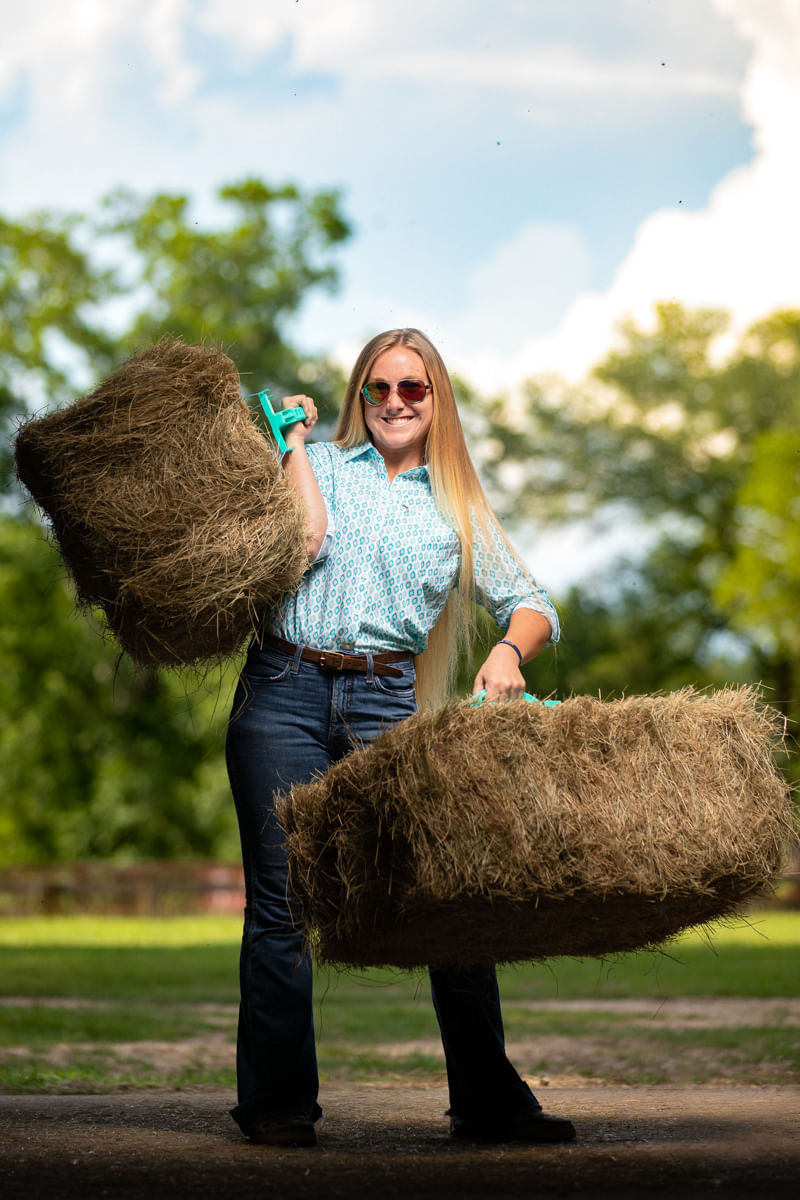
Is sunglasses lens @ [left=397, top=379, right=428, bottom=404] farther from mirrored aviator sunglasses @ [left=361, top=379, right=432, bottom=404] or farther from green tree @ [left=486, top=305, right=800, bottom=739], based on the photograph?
green tree @ [left=486, top=305, right=800, bottom=739]

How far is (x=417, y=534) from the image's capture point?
13.9 ft

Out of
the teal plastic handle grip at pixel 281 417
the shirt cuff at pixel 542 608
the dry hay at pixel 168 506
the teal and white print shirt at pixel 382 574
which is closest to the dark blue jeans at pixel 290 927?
the teal and white print shirt at pixel 382 574

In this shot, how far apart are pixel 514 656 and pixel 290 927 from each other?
1026 mm

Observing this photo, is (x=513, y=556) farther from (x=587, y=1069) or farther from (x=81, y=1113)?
(x=587, y=1069)

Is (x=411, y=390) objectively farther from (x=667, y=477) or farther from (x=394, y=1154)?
(x=667, y=477)

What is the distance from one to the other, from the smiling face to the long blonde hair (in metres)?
0.02

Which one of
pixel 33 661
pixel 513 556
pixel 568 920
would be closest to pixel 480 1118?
pixel 568 920

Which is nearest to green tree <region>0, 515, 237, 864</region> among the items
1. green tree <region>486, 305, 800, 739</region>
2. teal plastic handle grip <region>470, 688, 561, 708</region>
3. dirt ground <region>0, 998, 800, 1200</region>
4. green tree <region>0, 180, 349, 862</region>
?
green tree <region>0, 180, 349, 862</region>

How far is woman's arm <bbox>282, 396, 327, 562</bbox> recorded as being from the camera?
13.5 ft

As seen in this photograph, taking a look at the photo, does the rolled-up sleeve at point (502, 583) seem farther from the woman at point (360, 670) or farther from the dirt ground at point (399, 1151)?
the dirt ground at point (399, 1151)

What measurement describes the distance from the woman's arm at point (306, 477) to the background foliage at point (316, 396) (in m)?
24.2

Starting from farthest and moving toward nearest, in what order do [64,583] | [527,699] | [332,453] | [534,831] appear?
1. [64,583]
2. [332,453]
3. [527,699]
4. [534,831]

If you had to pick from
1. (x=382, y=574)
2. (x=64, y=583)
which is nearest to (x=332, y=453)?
(x=382, y=574)

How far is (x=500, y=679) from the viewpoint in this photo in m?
3.96
